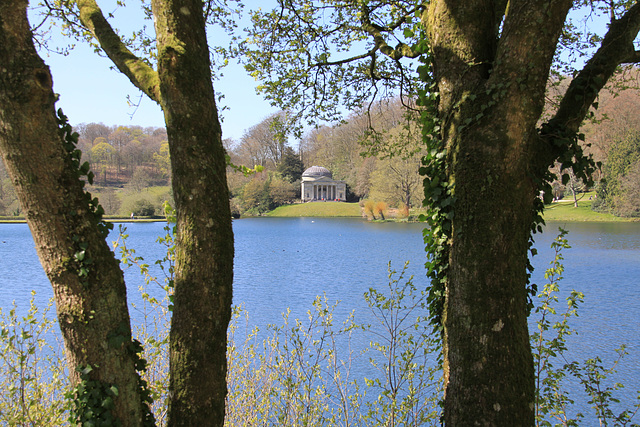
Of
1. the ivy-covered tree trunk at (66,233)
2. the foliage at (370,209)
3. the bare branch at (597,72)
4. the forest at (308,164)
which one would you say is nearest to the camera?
the ivy-covered tree trunk at (66,233)

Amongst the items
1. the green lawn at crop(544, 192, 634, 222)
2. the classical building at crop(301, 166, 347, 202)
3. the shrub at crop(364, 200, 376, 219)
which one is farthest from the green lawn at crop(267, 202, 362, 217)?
the green lawn at crop(544, 192, 634, 222)

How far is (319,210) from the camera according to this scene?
206ft

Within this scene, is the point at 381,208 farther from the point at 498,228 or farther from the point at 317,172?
the point at 498,228

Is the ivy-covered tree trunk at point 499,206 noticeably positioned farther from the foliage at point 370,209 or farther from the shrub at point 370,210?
the shrub at point 370,210

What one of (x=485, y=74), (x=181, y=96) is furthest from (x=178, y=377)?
(x=485, y=74)

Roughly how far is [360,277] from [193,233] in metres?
13.8

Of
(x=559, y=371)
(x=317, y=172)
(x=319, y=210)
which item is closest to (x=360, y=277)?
(x=559, y=371)

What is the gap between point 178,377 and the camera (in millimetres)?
2152

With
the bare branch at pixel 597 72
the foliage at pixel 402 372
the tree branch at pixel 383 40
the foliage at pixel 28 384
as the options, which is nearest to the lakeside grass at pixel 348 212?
the foliage at pixel 402 372

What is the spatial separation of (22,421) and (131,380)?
1.63m

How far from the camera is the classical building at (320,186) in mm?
74062

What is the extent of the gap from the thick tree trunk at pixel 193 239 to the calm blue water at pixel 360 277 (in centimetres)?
733

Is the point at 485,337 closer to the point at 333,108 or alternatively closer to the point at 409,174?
the point at 333,108

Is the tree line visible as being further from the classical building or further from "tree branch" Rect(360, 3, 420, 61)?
"tree branch" Rect(360, 3, 420, 61)
